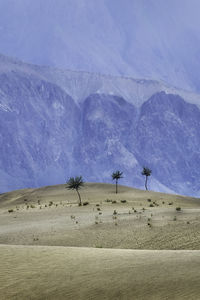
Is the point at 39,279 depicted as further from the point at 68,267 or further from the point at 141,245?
the point at 141,245

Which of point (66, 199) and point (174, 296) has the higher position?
point (66, 199)

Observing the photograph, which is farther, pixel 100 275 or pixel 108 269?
pixel 108 269

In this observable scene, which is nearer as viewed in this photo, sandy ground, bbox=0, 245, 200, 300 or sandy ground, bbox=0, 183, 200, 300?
sandy ground, bbox=0, 245, 200, 300

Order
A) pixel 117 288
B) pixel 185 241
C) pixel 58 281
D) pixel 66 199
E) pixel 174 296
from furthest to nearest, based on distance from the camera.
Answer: pixel 66 199, pixel 185 241, pixel 58 281, pixel 117 288, pixel 174 296

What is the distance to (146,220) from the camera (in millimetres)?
33094

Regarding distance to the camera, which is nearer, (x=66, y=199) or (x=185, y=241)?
(x=185, y=241)

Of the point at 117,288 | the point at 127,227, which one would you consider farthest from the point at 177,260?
the point at 127,227

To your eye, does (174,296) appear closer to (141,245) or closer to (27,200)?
(141,245)

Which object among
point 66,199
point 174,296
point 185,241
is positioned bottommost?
point 174,296

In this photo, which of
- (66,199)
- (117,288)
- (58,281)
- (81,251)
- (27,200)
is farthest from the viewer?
(27,200)

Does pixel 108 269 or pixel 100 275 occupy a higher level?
pixel 108 269

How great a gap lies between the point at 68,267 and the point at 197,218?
63.5ft

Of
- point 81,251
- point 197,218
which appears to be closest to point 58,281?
point 81,251

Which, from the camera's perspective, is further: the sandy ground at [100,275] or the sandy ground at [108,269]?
the sandy ground at [108,269]
